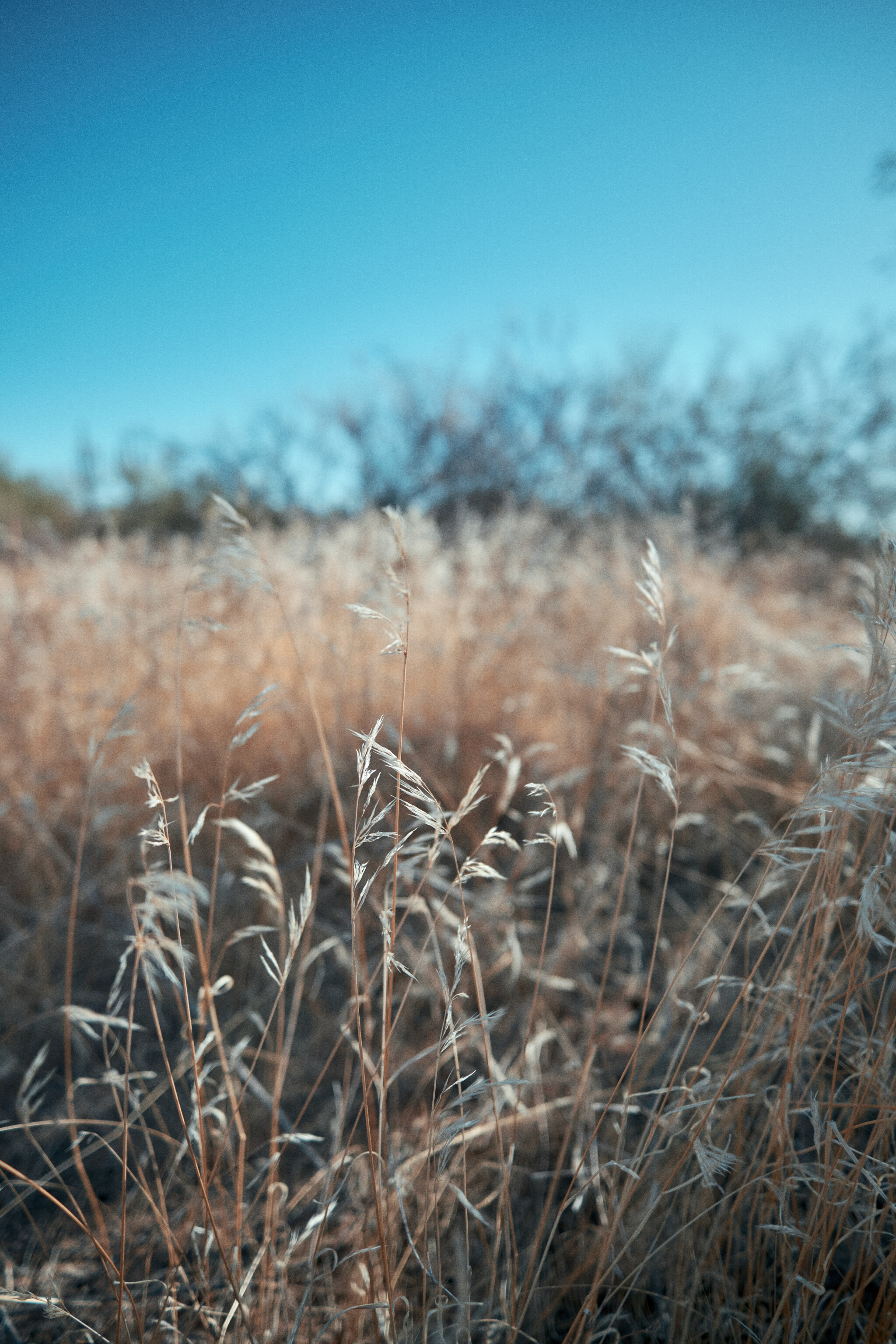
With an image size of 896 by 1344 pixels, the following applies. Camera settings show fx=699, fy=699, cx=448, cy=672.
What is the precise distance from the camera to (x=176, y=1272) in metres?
1.02

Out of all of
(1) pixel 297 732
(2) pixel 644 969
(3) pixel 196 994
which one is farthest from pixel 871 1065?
(1) pixel 297 732

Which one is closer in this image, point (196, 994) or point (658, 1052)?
point (658, 1052)

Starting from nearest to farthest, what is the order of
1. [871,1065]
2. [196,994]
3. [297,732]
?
[871,1065], [196,994], [297,732]

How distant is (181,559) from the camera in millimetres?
3750

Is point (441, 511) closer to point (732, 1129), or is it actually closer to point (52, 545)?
point (52, 545)

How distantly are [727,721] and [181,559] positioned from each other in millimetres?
2834

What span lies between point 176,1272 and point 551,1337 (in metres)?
0.54

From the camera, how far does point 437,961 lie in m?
0.89

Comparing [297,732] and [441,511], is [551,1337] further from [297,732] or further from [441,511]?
[441,511]

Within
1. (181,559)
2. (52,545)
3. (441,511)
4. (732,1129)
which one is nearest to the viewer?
(732,1129)

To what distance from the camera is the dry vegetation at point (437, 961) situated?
768 millimetres

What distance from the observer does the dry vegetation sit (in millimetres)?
768

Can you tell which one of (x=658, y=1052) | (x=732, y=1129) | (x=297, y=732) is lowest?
(x=732, y=1129)

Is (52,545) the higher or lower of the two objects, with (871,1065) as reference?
higher
